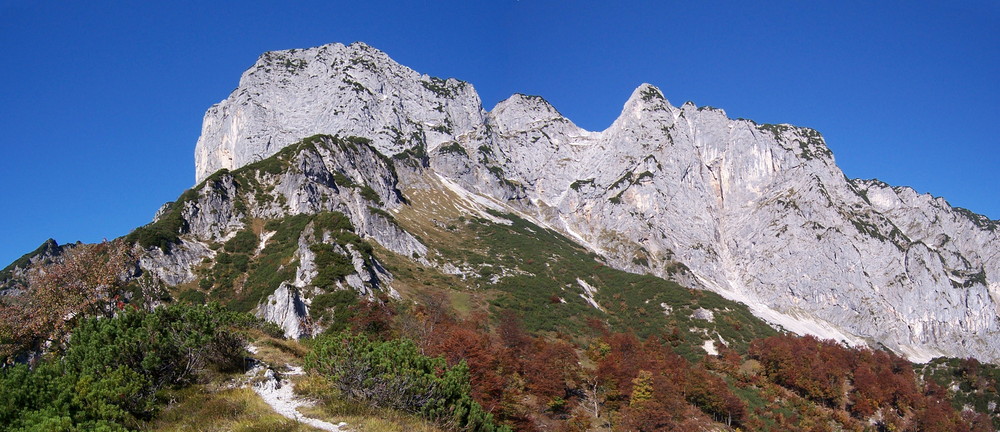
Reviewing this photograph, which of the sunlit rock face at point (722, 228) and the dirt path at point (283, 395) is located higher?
the sunlit rock face at point (722, 228)

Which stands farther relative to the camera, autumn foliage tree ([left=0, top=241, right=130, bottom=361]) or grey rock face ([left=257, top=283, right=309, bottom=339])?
grey rock face ([left=257, top=283, right=309, bottom=339])

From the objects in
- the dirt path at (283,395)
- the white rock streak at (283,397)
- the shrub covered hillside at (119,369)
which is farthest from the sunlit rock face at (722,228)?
the shrub covered hillside at (119,369)

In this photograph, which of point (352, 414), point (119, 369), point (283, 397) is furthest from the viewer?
point (283, 397)

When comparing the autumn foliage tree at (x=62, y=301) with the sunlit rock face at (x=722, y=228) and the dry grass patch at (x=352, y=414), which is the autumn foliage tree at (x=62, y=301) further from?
the sunlit rock face at (x=722, y=228)

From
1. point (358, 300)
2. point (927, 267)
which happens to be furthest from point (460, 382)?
point (927, 267)

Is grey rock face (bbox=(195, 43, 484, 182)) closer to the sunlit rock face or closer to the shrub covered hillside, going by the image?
the sunlit rock face

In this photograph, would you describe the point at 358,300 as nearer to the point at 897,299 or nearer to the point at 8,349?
the point at 8,349

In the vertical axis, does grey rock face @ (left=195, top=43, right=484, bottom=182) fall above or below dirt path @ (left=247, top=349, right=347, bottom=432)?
above

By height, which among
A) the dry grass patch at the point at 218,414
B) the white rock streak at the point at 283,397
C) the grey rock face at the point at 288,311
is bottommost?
the dry grass patch at the point at 218,414

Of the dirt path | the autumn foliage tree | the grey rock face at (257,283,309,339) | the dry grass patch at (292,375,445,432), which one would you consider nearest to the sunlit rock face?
the grey rock face at (257,283,309,339)

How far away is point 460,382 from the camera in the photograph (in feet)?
60.8

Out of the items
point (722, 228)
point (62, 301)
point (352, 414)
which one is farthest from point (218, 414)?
point (722, 228)

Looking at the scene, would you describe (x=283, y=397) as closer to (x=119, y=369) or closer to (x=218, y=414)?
(x=218, y=414)

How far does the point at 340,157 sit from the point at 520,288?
54677 mm
